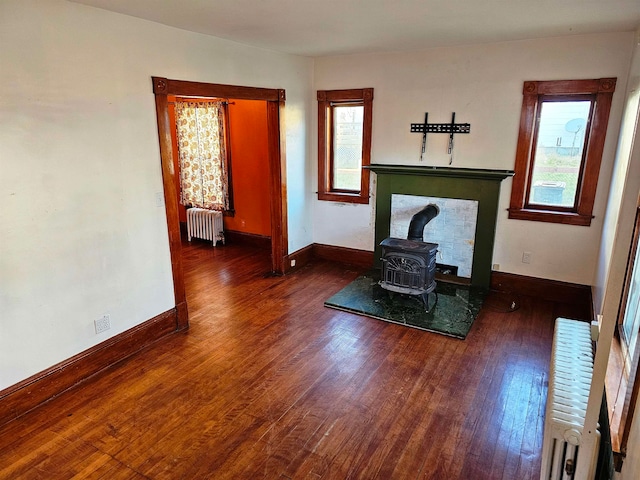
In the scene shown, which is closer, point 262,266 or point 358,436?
A: point 358,436

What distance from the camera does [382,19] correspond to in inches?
122

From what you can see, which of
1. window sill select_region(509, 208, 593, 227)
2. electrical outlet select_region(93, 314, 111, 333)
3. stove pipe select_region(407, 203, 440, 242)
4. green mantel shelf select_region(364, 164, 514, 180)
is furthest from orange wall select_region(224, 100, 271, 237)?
window sill select_region(509, 208, 593, 227)

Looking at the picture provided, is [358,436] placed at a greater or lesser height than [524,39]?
lesser

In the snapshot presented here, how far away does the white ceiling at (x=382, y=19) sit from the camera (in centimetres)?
270

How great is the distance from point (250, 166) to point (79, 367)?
3641 millimetres

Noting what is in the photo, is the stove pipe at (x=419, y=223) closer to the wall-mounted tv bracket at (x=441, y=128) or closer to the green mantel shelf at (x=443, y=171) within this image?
the green mantel shelf at (x=443, y=171)

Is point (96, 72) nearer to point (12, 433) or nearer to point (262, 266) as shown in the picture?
point (12, 433)

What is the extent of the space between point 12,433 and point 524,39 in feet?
16.4

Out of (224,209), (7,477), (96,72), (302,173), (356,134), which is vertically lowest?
(7,477)

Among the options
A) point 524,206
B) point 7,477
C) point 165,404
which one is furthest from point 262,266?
point 7,477

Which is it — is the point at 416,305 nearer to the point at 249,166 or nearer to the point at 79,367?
the point at 79,367

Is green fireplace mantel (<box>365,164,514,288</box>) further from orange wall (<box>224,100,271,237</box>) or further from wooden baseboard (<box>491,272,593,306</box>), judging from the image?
orange wall (<box>224,100,271,237</box>)

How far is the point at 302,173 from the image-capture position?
5219 mm

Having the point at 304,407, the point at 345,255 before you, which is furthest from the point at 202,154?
the point at 304,407
